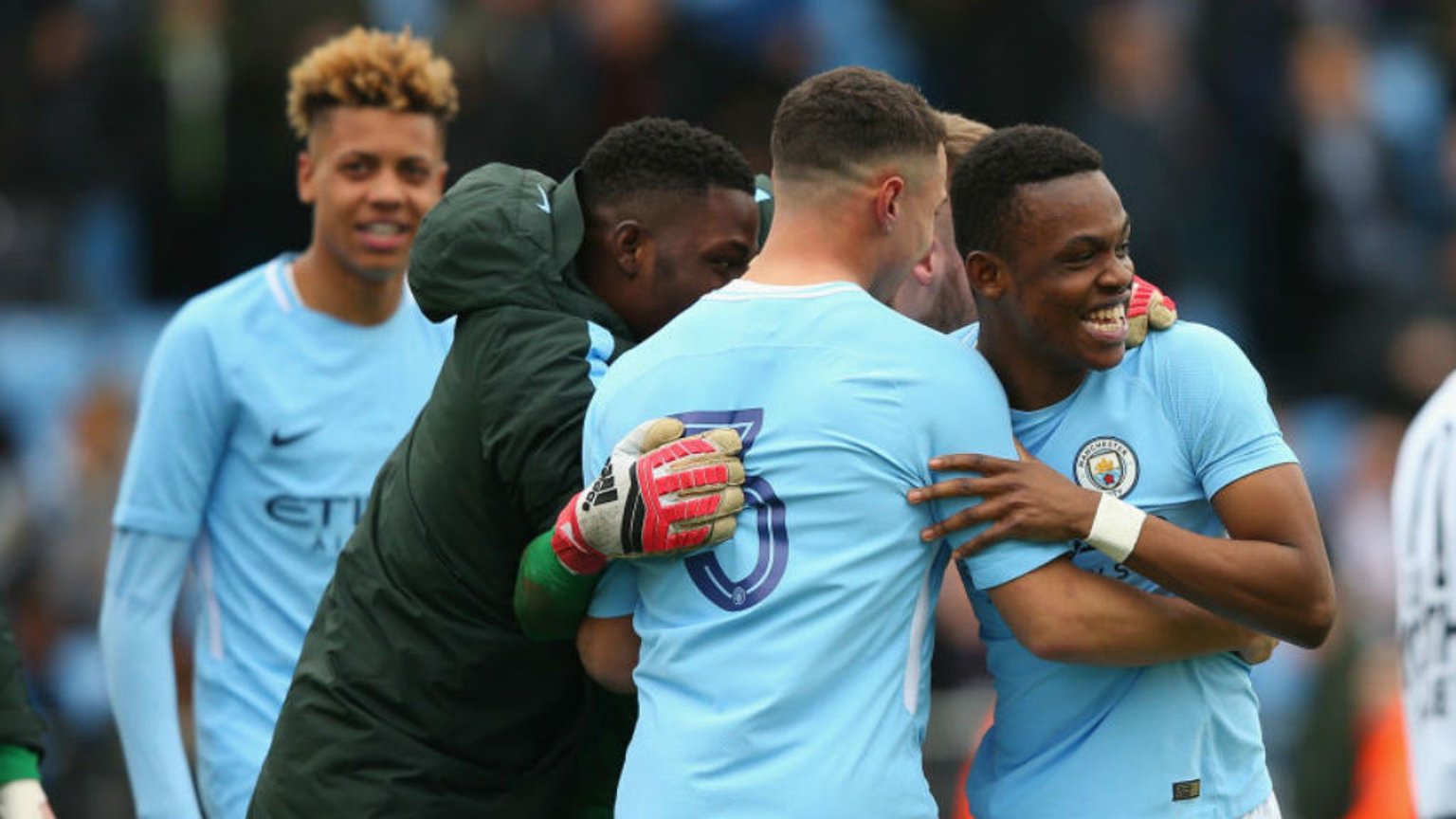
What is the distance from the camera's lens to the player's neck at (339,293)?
6355 millimetres

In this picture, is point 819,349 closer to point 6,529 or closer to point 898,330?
point 898,330

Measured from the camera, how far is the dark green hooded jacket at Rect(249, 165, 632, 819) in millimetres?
4695

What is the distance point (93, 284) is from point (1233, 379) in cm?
889

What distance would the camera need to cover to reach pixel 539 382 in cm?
461

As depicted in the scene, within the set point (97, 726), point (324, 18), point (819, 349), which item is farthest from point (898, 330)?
point (324, 18)

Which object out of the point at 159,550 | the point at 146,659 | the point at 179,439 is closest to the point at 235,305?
the point at 179,439

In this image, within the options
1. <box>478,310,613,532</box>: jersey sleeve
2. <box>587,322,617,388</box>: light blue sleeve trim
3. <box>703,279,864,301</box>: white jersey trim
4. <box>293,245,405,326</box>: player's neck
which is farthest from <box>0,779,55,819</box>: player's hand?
<box>293,245,405,326</box>: player's neck

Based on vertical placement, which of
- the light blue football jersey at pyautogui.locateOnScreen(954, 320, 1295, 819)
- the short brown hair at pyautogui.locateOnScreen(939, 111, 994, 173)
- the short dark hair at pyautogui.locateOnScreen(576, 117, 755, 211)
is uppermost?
the short brown hair at pyautogui.locateOnScreen(939, 111, 994, 173)

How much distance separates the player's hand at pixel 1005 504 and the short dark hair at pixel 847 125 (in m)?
0.63

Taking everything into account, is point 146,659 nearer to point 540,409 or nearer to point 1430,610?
point 540,409

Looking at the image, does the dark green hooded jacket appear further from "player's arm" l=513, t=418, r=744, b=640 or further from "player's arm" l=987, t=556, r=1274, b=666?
"player's arm" l=987, t=556, r=1274, b=666

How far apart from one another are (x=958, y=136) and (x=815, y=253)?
1.07m

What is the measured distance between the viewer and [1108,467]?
4453mm

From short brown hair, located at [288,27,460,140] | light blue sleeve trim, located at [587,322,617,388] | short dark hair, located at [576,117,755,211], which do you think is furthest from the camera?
short brown hair, located at [288,27,460,140]
